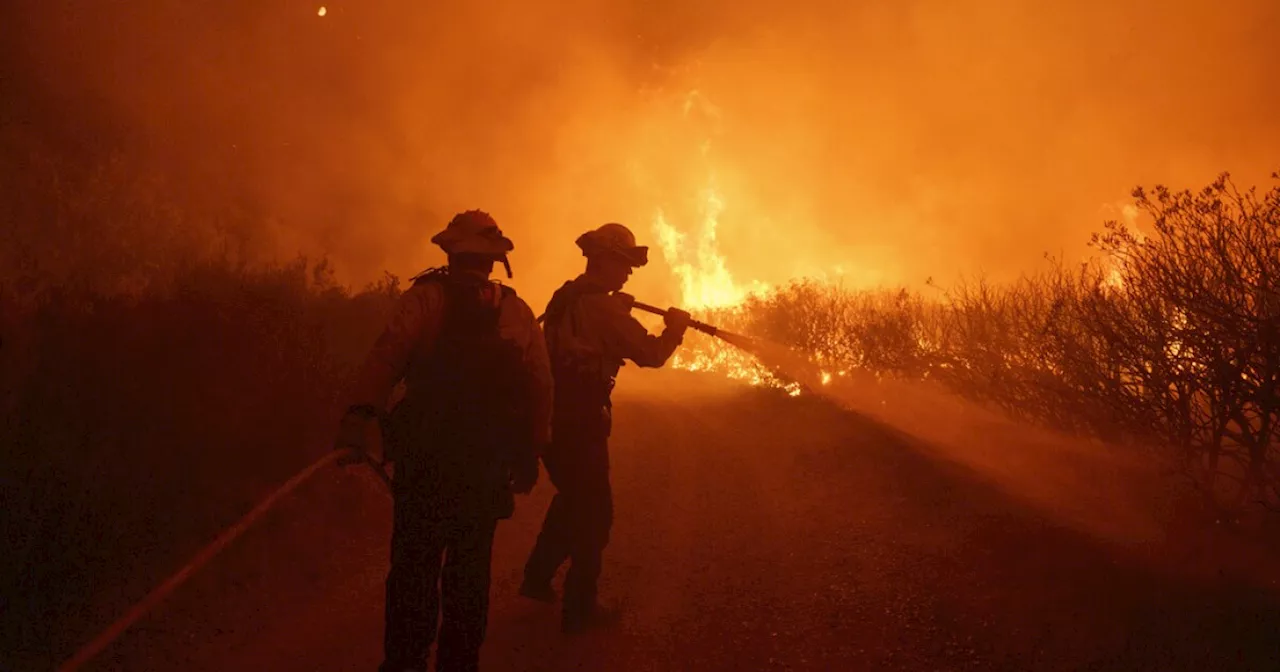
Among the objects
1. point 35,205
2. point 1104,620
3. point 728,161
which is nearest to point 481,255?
point 1104,620

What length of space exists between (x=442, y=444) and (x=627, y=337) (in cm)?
153

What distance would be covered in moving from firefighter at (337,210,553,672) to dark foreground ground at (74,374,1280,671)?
0.81 metres

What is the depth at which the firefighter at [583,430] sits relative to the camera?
14.9ft

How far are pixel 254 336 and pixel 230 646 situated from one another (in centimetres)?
324

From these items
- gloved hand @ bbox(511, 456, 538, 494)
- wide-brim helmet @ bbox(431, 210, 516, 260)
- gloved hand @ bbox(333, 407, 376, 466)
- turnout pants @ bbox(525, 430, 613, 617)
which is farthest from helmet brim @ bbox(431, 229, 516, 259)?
turnout pants @ bbox(525, 430, 613, 617)

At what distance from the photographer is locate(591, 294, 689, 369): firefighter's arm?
15.3ft

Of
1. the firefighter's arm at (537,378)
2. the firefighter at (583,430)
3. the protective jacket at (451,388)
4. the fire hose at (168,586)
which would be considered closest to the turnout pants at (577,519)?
the firefighter at (583,430)

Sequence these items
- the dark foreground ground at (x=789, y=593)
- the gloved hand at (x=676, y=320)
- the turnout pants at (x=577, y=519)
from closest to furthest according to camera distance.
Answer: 1. the dark foreground ground at (x=789, y=593)
2. the turnout pants at (x=577, y=519)
3. the gloved hand at (x=676, y=320)

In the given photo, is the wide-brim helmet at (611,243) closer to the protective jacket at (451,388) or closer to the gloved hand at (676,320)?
the gloved hand at (676,320)

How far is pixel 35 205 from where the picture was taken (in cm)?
1174

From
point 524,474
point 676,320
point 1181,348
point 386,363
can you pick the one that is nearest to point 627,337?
point 676,320

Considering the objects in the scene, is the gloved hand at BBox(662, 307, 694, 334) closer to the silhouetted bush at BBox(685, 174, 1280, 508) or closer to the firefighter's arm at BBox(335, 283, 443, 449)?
the firefighter's arm at BBox(335, 283, 443, 449)

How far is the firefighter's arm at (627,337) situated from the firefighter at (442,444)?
1.16 metres

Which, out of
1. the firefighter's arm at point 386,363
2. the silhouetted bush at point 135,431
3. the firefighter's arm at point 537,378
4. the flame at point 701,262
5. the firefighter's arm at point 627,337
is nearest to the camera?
the firefighter's arm at point 386,363
